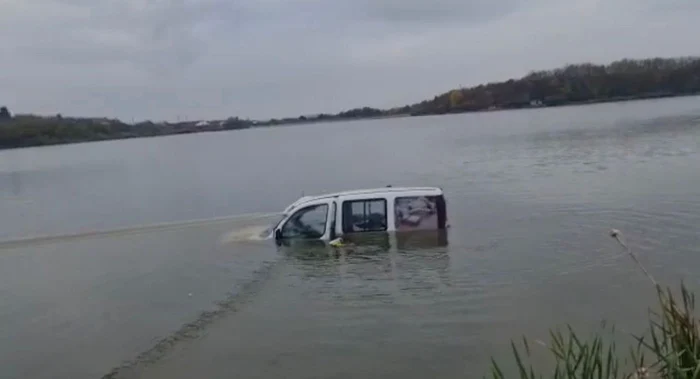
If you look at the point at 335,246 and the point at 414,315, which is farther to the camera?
the point at 335,246

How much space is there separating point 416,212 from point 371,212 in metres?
1.10

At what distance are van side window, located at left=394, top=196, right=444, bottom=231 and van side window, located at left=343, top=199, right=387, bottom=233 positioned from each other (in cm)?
34

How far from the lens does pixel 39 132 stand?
138000mm

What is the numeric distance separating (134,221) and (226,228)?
22.0 feet

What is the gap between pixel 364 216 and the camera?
1686 cm

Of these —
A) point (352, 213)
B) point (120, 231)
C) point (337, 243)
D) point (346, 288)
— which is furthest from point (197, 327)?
point (120, 231)

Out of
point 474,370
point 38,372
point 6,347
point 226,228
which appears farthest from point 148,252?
point 474,370

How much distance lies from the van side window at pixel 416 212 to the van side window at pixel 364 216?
1.13 feet

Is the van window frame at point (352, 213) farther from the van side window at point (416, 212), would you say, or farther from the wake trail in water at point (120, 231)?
the wake trail in water at point (120, 231)

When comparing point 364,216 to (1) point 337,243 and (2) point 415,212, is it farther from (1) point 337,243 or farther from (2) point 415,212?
(2) point 415,212

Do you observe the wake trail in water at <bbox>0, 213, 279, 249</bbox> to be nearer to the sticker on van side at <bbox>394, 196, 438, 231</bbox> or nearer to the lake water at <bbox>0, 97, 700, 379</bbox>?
the lake water at <bbox>0, 97, 700, 379</bbox>

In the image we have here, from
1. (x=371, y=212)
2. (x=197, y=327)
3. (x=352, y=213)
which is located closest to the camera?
(x=197, y=327)

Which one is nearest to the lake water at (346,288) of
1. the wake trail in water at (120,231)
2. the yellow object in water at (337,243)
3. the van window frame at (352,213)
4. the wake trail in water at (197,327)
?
the wake trail in water at (197,327)

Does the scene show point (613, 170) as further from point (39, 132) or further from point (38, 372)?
point (39, 132)
